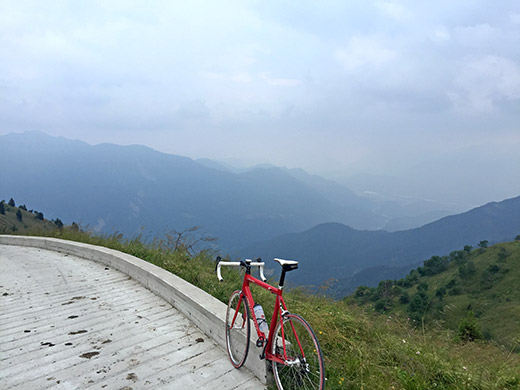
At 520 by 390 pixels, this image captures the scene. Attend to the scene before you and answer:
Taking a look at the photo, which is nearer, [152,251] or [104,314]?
[104,314]

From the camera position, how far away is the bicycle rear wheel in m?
3.35

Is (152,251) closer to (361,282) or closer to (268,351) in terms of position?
(268,351)

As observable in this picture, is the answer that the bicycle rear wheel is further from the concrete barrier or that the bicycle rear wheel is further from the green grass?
the green grass

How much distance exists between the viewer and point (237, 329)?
347 centimetres

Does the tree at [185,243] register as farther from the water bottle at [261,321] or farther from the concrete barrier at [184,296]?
the water bottle at [261,321]

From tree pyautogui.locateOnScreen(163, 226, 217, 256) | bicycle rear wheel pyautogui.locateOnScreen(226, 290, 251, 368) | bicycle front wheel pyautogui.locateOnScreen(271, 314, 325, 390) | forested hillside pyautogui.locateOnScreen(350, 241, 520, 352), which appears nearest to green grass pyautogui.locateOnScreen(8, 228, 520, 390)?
bicycle rear wheel pyautogui.locateOnScreen(226, 290, 251, 368)

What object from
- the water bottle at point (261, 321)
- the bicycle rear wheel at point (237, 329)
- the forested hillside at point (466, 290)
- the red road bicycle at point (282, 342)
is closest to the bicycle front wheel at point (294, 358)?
the red road bicycle at point (282, 342)

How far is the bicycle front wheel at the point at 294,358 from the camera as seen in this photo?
2482 mm

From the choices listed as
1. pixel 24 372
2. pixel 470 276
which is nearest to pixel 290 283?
pixel 24 372

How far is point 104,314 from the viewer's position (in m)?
4.68

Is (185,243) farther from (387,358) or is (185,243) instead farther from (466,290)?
(466,290)

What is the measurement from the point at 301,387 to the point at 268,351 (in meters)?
0.41

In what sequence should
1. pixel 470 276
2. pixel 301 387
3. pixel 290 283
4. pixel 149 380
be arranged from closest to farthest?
pixel 301 387 < pixel 149 380 < pixel 290 283 < pixel 470 276

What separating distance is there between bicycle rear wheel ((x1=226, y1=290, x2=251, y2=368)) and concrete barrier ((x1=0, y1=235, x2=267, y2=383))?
4.5 inches
